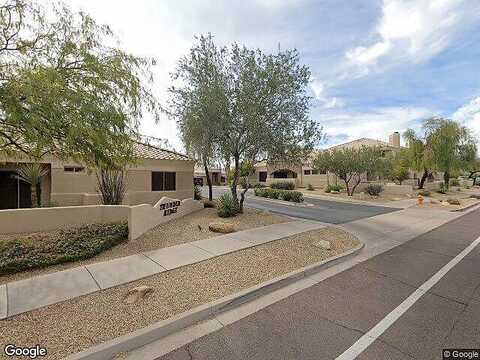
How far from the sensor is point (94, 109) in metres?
5.48

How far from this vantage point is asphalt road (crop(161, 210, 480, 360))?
329 centimetres

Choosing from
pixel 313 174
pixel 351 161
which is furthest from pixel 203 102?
pixel 313 174

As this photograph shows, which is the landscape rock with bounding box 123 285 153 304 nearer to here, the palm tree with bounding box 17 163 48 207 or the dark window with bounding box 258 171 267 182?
the palm tree with bounding box 17 163 48 207

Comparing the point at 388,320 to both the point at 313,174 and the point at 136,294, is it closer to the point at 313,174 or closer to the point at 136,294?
the point at 136,294

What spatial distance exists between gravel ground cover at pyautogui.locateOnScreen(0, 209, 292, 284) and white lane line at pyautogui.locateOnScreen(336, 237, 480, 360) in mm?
5543

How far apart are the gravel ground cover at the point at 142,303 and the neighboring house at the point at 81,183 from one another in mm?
6935

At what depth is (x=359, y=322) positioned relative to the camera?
12.8ft

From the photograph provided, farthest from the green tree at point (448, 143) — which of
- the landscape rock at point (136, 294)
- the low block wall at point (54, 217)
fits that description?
the landscape rock at point (136, 294)

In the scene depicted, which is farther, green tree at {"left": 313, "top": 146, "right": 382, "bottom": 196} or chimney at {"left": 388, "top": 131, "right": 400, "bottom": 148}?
chimney at {"left": 388, "top": 131, "right": 400, "bottom": 148}

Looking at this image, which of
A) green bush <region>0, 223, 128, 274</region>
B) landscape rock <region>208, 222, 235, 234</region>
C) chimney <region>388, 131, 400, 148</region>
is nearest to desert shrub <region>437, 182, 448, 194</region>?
chimney <region>388, 131, 400, 148</region>

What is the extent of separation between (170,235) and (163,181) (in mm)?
7026

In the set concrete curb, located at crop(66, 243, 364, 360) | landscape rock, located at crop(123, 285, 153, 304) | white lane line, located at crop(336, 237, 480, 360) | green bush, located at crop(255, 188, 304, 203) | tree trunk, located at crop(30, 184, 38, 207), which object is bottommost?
white lane line, located at crop(336, 237, 480, 360)

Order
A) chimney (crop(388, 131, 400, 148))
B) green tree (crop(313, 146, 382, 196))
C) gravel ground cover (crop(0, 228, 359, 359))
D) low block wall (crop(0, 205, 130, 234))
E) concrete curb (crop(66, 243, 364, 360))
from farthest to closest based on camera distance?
1. chimney (crop(388, 131, 400, 148))
2. green tree (crop(313, 146, 382, 196))
3. low block wall (crop(0, 205, 130, 234))
4. gravel ground cover (crop(0, 228, 359, 359))
5. concrete curb (crop(66, 243, 364, 360))

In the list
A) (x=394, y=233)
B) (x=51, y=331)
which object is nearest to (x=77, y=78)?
(x=51, y=331)
